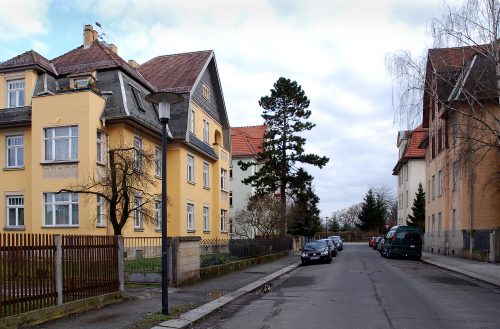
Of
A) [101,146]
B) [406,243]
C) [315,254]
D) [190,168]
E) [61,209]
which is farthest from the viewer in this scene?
[190,168]

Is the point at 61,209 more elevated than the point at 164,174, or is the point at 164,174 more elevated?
the point at 164,174

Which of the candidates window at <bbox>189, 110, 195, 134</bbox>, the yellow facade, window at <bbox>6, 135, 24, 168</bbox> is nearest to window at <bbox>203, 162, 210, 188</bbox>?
window at <bbox>189, 110, 195, 134</bbox>

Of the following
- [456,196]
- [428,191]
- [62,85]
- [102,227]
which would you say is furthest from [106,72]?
[428,191]

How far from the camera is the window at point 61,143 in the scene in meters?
25.0

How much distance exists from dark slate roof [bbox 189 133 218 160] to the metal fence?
2130cm

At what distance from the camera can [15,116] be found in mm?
26844

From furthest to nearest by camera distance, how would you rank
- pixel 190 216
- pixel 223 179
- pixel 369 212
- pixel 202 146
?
pixel 369 212 → pixel 223 179 → pixel 202 146 → pixel 190 216

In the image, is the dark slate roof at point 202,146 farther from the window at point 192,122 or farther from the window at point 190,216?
the window at point 190,216

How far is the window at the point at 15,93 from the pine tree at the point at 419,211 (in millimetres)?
49171

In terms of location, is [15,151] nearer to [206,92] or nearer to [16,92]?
[16,92]

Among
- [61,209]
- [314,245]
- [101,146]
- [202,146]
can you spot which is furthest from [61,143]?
[314,245]

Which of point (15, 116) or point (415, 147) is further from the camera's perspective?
point (415, 147)

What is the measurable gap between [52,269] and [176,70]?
27837 millimetres

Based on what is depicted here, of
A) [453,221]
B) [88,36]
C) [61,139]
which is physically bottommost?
[453,221]
